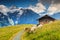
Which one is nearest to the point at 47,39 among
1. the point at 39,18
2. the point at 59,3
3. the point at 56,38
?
the point at 56,38

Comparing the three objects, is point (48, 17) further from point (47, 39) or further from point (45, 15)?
point (47, 39)

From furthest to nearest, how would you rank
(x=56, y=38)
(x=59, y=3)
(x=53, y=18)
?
(x=53, y=18), (x=59, y=3), (x=56, y=38)

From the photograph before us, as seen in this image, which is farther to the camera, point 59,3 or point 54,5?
point 54,5

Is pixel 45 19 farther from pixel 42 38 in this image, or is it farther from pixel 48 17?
pixel 42 38

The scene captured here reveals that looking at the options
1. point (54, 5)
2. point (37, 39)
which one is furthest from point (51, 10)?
point (37, 39)

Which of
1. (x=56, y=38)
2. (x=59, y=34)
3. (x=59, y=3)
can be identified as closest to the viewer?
(x=56, y=38)

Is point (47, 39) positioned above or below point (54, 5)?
below

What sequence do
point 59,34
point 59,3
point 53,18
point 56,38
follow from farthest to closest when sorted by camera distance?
point 53,18, point 59,3, point 59,34, point 56,38

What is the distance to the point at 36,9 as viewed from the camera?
197 ft

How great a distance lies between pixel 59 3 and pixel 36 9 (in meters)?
9.27

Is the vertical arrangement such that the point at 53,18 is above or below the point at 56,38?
above

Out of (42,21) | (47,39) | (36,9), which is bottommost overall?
(47,39)

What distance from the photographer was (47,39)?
2583 cm

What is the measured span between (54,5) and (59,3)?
14.7 feet
